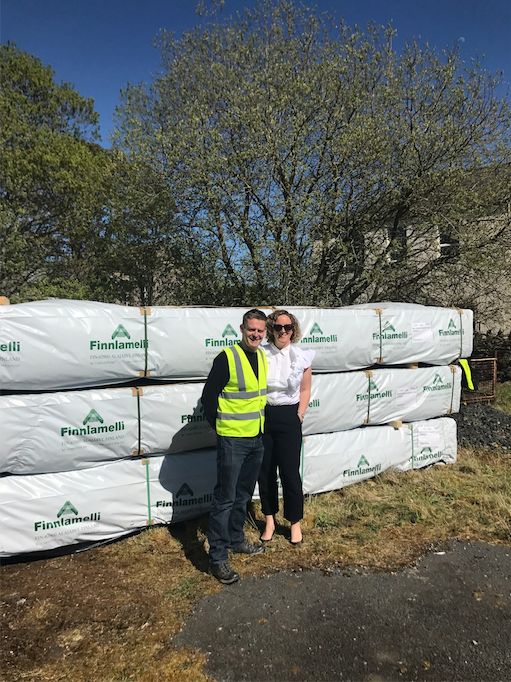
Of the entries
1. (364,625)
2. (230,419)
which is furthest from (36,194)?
(364,625)

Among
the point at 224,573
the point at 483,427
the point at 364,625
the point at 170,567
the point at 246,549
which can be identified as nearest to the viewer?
the point at 364,625

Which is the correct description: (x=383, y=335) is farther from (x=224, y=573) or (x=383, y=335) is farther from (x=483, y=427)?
(x=483, y=427)

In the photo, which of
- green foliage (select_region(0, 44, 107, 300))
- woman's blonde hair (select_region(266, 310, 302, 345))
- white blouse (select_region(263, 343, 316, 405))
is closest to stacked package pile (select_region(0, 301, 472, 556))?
woman's blonde hair (select_region(266, 310, 302, 345))

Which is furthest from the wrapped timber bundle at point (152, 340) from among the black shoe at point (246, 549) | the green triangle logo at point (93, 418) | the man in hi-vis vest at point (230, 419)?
the black shoe at point (246, 549)

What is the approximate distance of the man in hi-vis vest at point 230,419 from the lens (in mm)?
3176

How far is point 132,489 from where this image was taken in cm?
380

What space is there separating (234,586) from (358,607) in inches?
31.6

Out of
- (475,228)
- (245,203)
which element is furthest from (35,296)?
(475,228)

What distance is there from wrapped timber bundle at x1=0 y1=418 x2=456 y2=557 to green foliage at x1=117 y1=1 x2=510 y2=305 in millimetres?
4607

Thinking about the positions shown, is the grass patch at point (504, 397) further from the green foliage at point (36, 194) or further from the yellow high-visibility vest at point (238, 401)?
the green foliage at point (36, 194)

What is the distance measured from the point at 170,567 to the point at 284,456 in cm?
114

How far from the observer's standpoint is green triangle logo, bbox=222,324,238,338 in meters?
4.12

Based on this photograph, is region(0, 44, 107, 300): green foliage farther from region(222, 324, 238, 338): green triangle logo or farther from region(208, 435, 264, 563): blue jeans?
region(208, 435, 264, 563): blue jeans

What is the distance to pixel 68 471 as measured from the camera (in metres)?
3.63
